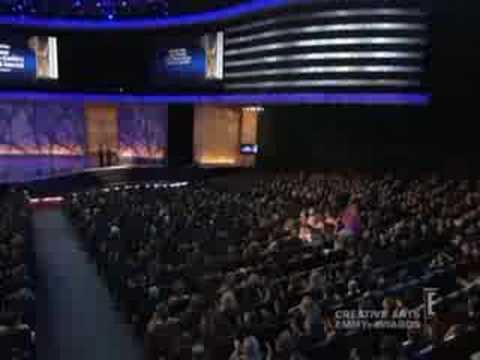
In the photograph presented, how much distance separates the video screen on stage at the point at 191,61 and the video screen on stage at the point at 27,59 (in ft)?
16.2

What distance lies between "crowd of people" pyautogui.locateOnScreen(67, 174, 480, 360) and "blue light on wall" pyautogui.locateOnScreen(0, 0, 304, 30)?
11.3m

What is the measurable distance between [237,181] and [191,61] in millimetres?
7545

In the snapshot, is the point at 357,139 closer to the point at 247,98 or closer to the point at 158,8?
the point at 247,98

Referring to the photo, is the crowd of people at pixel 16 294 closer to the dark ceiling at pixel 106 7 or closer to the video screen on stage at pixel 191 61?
the video screen on stage at pixel 191 61

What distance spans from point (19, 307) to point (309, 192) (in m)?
10.8

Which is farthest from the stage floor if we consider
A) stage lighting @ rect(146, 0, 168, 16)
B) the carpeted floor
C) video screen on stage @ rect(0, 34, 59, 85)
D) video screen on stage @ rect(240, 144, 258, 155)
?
the carpeted floor

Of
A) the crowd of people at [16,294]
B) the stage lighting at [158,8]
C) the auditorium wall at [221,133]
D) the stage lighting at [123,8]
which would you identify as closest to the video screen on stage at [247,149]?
the auditorium wall at [221,133]

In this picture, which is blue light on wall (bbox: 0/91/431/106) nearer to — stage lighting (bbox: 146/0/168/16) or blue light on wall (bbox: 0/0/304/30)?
blue light on wall (bbox: 0/0/304/30)

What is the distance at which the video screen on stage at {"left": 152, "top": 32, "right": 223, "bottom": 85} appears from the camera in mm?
28406

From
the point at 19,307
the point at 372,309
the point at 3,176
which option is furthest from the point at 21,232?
the point at 3,176

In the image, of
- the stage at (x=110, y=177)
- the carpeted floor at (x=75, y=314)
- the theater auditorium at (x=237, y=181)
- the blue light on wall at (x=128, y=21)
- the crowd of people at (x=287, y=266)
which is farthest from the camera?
the blue light on wall at (x=128, y=21)

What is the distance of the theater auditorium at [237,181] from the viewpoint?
732 centimetres

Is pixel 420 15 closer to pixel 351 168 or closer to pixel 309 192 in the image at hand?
pixel 351 168

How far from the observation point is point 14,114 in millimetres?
28875
